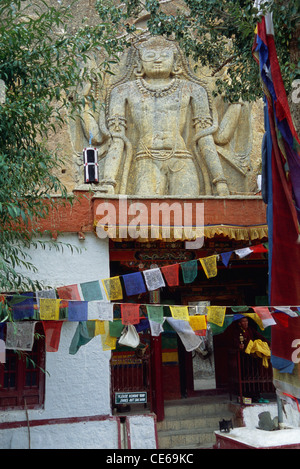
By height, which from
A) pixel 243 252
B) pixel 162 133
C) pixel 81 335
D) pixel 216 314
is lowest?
pixel 81 335

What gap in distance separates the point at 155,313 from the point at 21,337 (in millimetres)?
1915

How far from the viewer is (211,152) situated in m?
10.7

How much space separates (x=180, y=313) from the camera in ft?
20.6

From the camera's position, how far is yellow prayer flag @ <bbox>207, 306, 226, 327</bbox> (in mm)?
6316

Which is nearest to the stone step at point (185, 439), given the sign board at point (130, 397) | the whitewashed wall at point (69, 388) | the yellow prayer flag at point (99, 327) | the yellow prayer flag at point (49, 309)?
the sign board at point (130, 397)

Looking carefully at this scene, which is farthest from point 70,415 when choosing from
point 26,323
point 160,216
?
point 160,216

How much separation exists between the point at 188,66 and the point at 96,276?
6049 millimetres

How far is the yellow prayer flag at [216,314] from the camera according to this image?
249 inches

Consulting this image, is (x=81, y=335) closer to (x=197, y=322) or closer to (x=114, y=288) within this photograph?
(x=114, y=288)

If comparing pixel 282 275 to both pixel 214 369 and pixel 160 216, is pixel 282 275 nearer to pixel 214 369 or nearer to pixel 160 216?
pixel 160 216

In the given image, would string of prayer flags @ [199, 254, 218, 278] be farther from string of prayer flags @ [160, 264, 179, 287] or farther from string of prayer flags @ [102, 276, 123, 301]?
string of prayer flags @ [102, 276, 123, 301]

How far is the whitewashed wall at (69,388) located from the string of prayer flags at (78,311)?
1908mm

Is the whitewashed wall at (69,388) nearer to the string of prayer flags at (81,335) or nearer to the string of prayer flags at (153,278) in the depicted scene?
the string of prayer flags at (153,278)

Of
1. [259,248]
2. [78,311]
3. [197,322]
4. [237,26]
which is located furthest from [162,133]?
[78,311]
